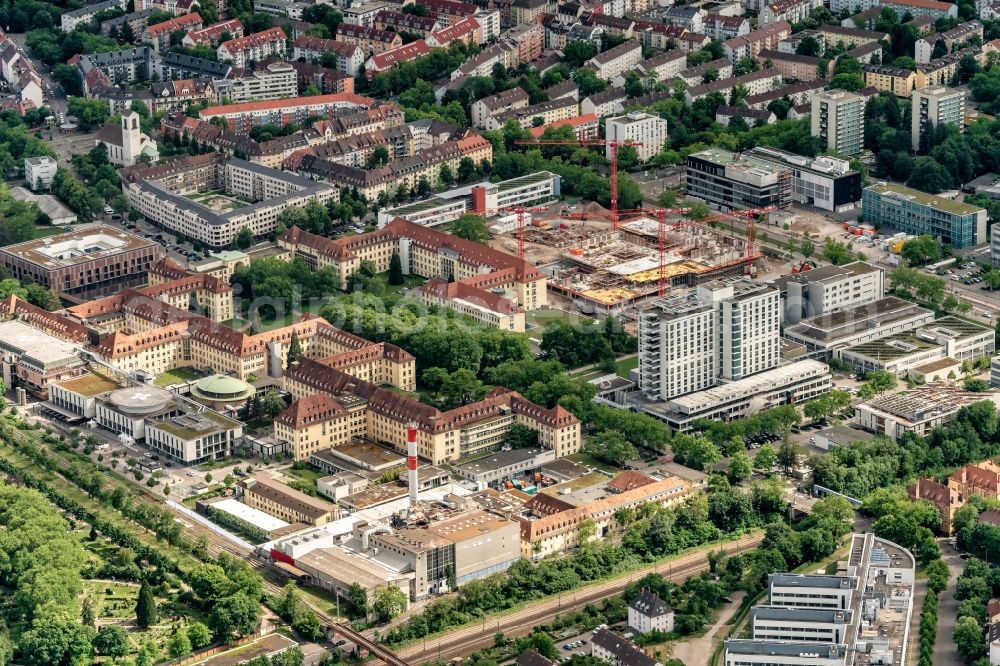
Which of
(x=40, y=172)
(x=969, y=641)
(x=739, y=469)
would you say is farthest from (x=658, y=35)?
(x=969, y=641)

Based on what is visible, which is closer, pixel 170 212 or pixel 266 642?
pixel 266 642

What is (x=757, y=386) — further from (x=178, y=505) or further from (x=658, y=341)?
(x=178, y=505)

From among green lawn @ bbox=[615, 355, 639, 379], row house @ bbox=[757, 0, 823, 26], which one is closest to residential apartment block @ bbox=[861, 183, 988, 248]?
green lawn @ bbox=[615, 355, 639, 379]

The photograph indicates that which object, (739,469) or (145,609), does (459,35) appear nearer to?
(739,469)

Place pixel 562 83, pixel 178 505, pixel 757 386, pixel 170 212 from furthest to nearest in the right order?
pixel 562 83, pixel 170 212, pixel 757 386, pixel 178 505

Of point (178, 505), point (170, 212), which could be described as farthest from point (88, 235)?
point (178, 505)

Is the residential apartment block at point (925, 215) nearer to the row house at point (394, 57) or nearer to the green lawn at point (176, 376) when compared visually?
the row house at point (394, 57)

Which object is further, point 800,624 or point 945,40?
point 945,40
